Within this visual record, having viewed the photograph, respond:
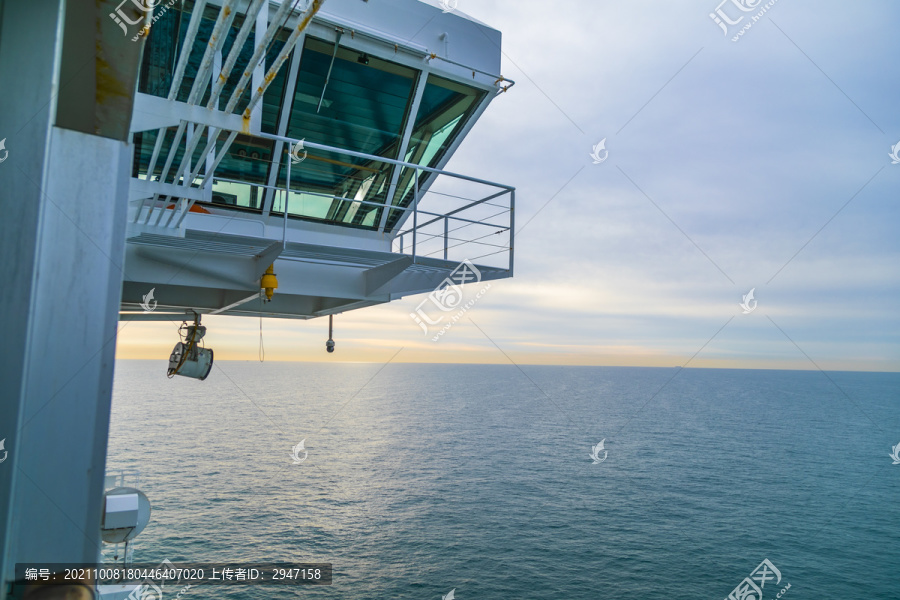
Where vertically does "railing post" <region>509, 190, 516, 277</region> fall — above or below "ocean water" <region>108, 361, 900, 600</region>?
above

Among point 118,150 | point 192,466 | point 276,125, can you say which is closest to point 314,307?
point 276,125

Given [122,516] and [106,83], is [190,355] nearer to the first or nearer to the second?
[122,516]

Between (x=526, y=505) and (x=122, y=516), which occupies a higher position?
(x=122, y=516)

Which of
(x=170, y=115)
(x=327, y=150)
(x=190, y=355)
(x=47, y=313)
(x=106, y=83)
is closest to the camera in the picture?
(x=47, y=313)
